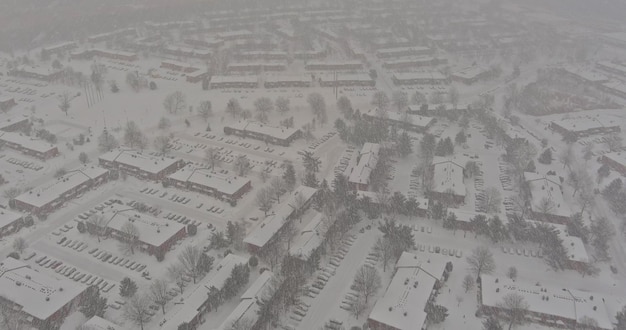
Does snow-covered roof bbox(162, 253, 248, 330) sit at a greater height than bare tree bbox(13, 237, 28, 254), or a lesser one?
lesser

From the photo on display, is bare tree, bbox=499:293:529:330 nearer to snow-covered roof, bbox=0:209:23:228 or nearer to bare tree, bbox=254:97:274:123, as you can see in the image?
bare tree, bbox=254:97:274:123

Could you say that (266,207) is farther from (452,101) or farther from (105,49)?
(105,49)

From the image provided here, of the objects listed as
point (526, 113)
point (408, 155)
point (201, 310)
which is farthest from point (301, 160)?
point (526, 113)

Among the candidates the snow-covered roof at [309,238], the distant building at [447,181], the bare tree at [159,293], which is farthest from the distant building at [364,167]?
the bare tree at [159,293]

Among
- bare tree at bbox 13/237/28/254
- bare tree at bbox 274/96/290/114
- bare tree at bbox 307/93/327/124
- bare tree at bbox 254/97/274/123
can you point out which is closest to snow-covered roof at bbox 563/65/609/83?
bare tree at bbox 307/93/327/124

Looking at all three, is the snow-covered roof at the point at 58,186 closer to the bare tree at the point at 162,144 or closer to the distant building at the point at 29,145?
the distant building at the point at 29,145
